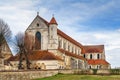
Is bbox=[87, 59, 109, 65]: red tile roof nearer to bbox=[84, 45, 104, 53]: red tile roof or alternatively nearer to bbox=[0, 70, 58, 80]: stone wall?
bbox=[84, 45, 104, 53]: red tile roof

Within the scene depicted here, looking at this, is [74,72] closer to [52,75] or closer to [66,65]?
[52,75]

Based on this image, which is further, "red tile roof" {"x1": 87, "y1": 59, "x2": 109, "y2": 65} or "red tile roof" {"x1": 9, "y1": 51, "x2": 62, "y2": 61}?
"red tile roof" {"x1": 87, "y1": 59, "x2": 109, "y2": 65}

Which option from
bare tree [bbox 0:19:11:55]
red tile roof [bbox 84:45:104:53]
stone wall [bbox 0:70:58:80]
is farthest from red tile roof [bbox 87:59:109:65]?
stone wall [bbox 0:70:58:80]

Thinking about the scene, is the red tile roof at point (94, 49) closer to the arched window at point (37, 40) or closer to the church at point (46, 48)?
the church at point (46, 48)

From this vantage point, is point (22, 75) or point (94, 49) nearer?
point (22, 75)

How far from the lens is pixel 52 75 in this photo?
63.8 m

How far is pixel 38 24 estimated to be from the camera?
285 ft

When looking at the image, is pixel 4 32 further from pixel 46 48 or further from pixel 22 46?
pixel 46 48

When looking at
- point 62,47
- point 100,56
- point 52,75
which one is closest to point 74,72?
point 52,75

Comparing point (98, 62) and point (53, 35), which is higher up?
point (53, 35)

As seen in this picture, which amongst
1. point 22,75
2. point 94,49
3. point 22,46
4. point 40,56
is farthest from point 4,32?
point 94,49

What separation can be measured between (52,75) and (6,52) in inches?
1188

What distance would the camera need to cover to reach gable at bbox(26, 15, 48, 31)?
8619 cm

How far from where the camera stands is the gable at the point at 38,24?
86188 mm
